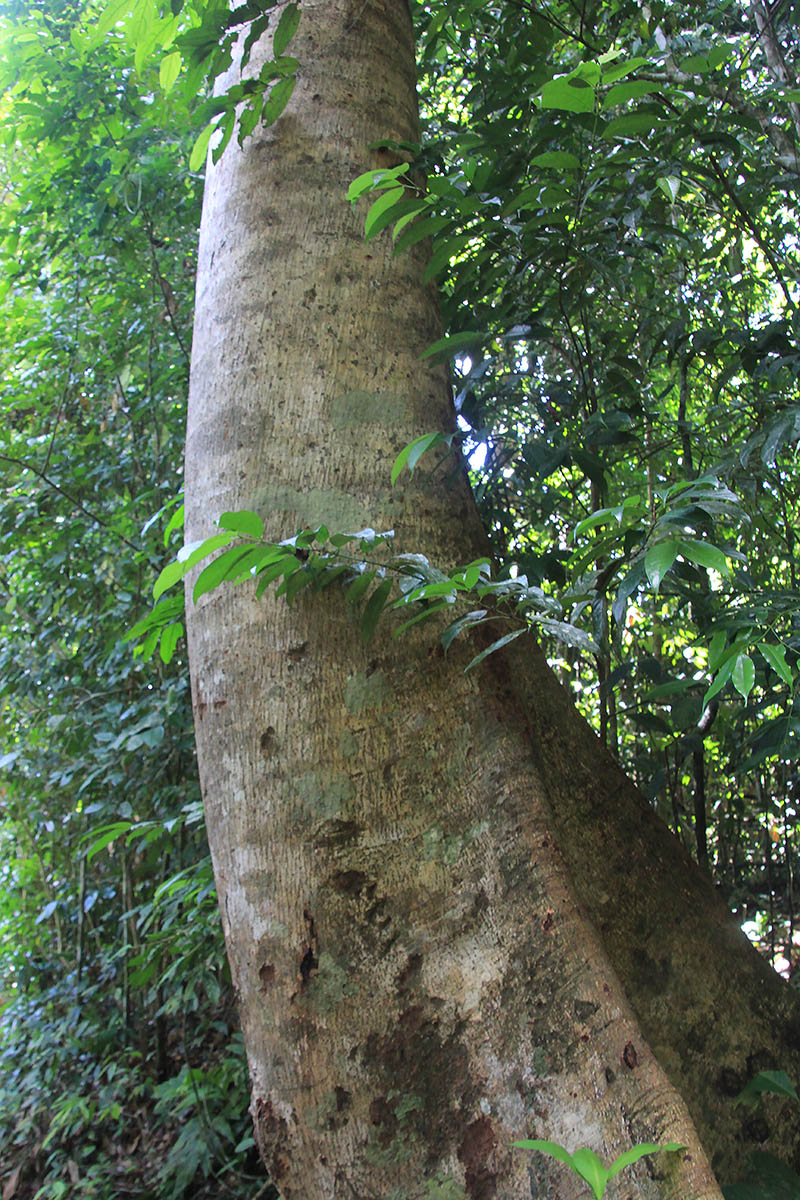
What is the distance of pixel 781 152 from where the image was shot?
5.63ft

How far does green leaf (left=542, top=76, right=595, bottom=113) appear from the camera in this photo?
34.1 inches

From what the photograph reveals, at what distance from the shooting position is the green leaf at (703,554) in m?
0.74

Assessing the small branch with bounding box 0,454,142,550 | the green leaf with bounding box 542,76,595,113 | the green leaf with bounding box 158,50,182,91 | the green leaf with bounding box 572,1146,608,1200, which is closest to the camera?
the green leaf with bounding box 572,1146,608,1200

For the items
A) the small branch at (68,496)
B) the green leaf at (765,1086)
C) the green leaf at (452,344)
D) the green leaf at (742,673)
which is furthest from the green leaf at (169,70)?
the green leaf at (765,1086)

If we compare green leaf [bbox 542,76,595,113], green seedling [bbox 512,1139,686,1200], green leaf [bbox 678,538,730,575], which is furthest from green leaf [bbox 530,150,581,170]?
green seedling [bbox 512,1139,686,1200]

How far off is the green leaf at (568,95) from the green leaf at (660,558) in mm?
485

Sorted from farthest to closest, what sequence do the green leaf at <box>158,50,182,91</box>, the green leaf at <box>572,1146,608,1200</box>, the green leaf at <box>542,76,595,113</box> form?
1. the green leaf at <box>158,50,182,91</box>
2. the green leaf at <box>542,76,595,113</box>
3. the green leaf at <box>572,1146,608,1200</box>

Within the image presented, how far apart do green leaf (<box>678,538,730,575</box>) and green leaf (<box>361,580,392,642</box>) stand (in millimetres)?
317

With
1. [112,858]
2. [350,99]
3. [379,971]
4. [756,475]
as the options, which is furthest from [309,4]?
[112,858]

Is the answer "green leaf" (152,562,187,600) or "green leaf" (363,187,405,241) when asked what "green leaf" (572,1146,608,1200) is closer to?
"green leaf" (152,562,187,600)

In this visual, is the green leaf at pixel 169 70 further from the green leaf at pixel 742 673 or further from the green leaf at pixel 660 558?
the green leaf at pixel 742 673

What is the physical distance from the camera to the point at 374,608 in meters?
0.95

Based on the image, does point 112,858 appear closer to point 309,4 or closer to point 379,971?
point 379,971

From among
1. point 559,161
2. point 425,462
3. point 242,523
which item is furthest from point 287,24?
point 242,523
